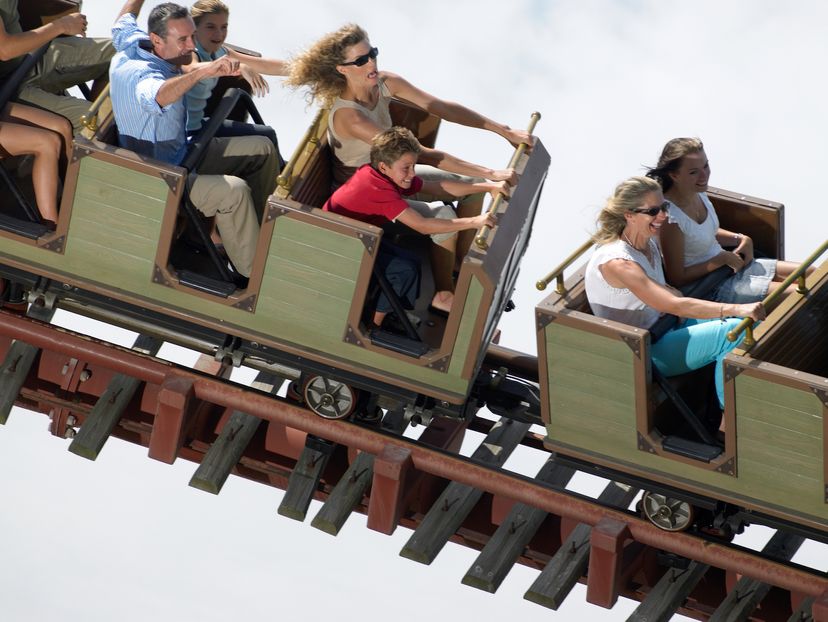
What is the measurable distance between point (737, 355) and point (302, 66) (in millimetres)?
2411

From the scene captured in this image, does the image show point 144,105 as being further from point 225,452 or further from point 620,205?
point 620,205

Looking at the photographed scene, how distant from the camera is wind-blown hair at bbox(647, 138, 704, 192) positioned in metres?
9.18

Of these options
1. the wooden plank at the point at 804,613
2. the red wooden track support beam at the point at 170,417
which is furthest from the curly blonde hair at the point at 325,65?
the wooden plank at the point at 804,613

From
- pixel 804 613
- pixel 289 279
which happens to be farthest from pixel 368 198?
pixel 804 613

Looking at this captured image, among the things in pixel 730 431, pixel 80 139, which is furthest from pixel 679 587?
pixel 80 139

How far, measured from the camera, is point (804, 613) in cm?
916

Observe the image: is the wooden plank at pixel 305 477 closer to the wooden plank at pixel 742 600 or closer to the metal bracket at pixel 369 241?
the metal bracket at pixel 369 241

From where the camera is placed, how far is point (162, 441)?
32.1 feet

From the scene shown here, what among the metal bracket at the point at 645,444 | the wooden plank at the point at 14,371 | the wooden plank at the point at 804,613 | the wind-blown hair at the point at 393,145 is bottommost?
the wooden plank at the point at 14,371

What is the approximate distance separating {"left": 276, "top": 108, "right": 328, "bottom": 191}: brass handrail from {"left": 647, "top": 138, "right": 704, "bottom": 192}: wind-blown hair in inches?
61.6

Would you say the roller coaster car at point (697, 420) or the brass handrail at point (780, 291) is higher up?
the brass handrail at point (780, 291)

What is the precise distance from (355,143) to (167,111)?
2.92 feet

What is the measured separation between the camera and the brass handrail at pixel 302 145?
350 inches

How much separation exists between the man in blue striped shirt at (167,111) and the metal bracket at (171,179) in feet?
0.78
